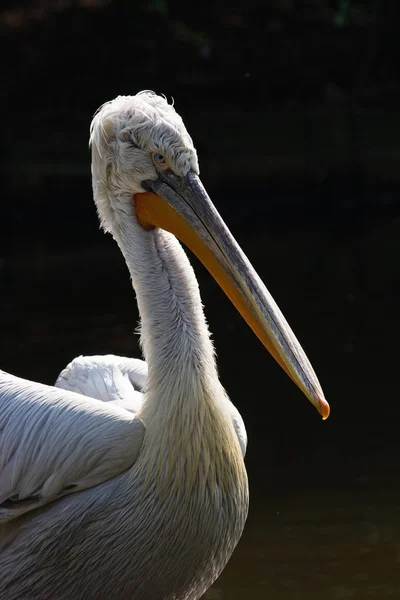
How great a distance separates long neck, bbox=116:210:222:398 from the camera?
3242mm

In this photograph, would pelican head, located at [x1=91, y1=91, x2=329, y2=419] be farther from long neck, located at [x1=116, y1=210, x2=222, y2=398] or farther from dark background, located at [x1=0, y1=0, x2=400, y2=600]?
dark background, located at [x1=0, y1=0, x2=400, y2=600]

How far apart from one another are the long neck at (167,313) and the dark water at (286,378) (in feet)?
4.41

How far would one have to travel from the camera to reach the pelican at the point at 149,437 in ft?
10.5

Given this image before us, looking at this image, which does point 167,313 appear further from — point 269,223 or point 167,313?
point 269,223

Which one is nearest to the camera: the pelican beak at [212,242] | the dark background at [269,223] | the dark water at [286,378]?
the pelican beak at [212,242]

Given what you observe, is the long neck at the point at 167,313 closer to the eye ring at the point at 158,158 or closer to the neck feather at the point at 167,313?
the neck feather at the point at 167,313

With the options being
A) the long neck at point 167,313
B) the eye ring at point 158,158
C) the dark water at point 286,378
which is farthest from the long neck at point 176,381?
the dark water at point 286,378

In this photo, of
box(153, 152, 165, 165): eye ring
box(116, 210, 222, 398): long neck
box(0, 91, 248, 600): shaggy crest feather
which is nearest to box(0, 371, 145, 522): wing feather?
box(0, 91, 248, 600): shaggy crest feather

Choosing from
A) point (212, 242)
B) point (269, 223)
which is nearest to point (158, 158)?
point (212, 242)

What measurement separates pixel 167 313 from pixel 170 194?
34 centimetres

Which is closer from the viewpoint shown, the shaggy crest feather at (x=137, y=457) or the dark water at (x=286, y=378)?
the shaggy crest feather at (x=137, y=457)

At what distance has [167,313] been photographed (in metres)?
3.28

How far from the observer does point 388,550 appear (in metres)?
4.54

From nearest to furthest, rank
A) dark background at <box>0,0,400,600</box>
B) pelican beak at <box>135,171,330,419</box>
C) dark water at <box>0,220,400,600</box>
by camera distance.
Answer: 1. pelican beak at <box>135,171,330,419</box>
2. dark water at <box>0,220,400,600</box>
3. dark background at <box>0,0,400,600</box>
